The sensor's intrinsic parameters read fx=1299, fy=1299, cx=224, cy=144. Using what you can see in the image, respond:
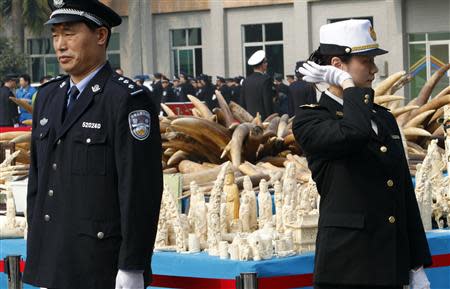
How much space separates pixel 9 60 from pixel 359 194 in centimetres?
3852

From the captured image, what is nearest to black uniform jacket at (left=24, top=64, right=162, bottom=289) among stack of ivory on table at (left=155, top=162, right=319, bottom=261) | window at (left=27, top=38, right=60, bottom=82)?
stack of ivory on table at (left=155, top=162, right=319, bottom=261)

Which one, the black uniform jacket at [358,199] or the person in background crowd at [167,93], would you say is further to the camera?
the person in background crowd at [167,93]

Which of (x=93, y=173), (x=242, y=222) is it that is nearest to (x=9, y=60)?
(x=242, y=222)

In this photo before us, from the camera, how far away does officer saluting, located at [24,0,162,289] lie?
4422mm

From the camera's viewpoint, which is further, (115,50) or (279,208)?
(115,50)

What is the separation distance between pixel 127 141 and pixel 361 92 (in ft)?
2.77

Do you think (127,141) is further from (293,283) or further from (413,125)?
(413,125)

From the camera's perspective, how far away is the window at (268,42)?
3734 centimetres

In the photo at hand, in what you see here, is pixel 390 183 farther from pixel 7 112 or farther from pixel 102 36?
pixel 7 112

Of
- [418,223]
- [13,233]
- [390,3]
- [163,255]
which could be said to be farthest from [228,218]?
[390,3]

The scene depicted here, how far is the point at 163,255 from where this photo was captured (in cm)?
632

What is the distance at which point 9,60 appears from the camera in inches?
1662

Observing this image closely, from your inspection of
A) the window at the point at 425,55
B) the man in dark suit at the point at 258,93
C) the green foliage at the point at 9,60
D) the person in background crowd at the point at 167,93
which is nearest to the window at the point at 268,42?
the window at the point at 425,55

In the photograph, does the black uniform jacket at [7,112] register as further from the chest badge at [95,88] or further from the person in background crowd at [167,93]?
the chest badge at [95,88]
